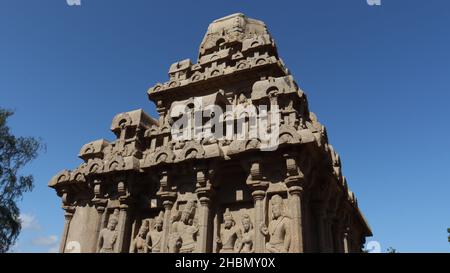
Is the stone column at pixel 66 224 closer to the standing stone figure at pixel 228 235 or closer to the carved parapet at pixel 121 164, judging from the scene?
the carved parapet at pixel 121 164

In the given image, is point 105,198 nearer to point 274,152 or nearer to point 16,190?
point 274,152

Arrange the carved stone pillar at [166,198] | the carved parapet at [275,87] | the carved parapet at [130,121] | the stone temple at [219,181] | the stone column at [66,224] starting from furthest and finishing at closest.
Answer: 1. the carved parapet at [130,121]
2. the stone column at [66,224]
3. the carved parapet at [275,87]
4. the carved stone pillar at [166,198]
5. the stone temple at [219,181]

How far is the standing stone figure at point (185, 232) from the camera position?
1030 centimetres

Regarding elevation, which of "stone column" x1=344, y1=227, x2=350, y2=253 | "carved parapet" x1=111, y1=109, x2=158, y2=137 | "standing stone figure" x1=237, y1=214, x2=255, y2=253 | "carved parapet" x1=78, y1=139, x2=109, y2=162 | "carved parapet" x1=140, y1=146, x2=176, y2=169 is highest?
"carved parapet" x1=111, y1=109, x2=158, y2=137

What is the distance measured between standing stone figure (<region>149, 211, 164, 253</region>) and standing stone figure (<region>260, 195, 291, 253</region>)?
3.55 m

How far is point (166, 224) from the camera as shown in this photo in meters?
11.1

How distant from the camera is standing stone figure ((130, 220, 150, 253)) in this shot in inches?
455

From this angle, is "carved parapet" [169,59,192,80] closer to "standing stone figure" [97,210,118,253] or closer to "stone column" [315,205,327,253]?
"standing stone figure" [97,210,118,253]

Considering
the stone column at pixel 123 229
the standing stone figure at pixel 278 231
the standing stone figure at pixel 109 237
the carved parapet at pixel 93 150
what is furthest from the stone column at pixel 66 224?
the standing stone figure at pixel 278 231

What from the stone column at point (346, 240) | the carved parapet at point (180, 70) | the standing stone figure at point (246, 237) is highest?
the carved parapet at point (180, 70)

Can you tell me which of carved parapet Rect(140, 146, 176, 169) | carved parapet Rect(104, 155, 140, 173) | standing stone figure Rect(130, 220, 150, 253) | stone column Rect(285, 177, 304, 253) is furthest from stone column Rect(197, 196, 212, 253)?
carved parapet Rect(104, 155, 140, 173)

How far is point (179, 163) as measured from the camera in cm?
1112

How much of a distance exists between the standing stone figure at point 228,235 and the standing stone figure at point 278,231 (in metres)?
1.23
